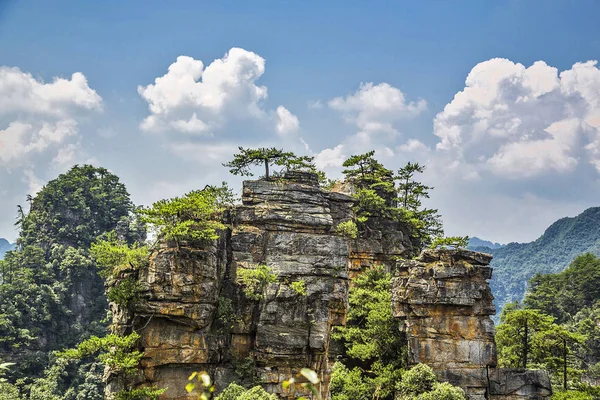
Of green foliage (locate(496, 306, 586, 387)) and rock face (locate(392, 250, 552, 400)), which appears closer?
rock face (locate(392, 250, 552, 400))

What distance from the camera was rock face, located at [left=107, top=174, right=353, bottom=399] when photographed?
23.8 m

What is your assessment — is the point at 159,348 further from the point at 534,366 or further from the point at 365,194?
the point at 534,366

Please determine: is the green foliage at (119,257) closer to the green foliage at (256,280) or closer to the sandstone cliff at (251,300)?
the sandstone cliff at (251,300)

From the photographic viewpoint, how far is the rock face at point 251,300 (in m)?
23.8

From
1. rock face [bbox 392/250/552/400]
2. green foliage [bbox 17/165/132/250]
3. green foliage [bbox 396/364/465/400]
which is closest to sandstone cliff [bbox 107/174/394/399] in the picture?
rock face [bbox 392/250/552/400]

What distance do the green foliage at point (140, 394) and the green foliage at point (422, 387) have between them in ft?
38.7

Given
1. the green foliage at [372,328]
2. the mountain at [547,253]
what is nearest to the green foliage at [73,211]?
the green foliage at [372,328]

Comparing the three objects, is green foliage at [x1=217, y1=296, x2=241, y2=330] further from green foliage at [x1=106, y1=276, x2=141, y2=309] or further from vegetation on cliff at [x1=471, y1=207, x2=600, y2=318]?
vegetation on cliff at [x1=471, y1=207, x2=600, y2=318]

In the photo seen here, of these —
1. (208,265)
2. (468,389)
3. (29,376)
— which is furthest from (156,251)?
(29,376)

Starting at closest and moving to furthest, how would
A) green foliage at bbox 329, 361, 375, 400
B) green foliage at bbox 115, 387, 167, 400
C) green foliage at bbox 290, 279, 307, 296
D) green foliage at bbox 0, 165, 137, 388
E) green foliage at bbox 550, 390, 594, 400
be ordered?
1. green foliage at bbox 115, 387, 167, 400
2. green foliage at bbox 550, 390, 594, 400
3. green foliage at bbox 329, 361, 375, 400
4. green foliage at bbox 290, 279, 307, 296
5. green foliage at bbox 0, 165, 137, 388

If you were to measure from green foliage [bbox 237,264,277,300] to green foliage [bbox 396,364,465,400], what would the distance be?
863 centimetres

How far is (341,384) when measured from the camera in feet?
81.0

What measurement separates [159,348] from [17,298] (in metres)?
29.5

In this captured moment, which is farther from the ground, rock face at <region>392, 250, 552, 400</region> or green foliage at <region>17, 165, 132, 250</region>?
green foliage at <region>17, 165, 132, 250</region>
